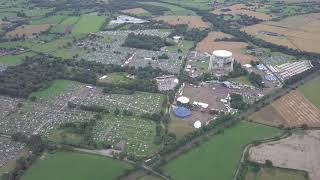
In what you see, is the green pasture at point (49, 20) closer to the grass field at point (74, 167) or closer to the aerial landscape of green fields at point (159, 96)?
the aerial landscape of green fields at point (159, 96)

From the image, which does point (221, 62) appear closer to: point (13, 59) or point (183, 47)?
point (183, 47)

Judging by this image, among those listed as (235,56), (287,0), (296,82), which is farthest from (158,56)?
(287,0)

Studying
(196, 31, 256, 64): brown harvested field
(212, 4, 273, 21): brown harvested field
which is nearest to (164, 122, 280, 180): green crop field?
(196, 31, 256, 64): brown harvested field

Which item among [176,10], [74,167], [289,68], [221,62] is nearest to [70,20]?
[176,10]

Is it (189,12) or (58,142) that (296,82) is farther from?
(189,12)

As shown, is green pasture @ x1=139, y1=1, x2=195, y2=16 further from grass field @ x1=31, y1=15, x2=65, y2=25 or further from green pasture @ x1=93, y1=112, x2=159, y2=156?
green pasture @ x1=93, y1=112, x2=159, y2=156

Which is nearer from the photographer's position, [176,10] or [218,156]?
[218,156]
